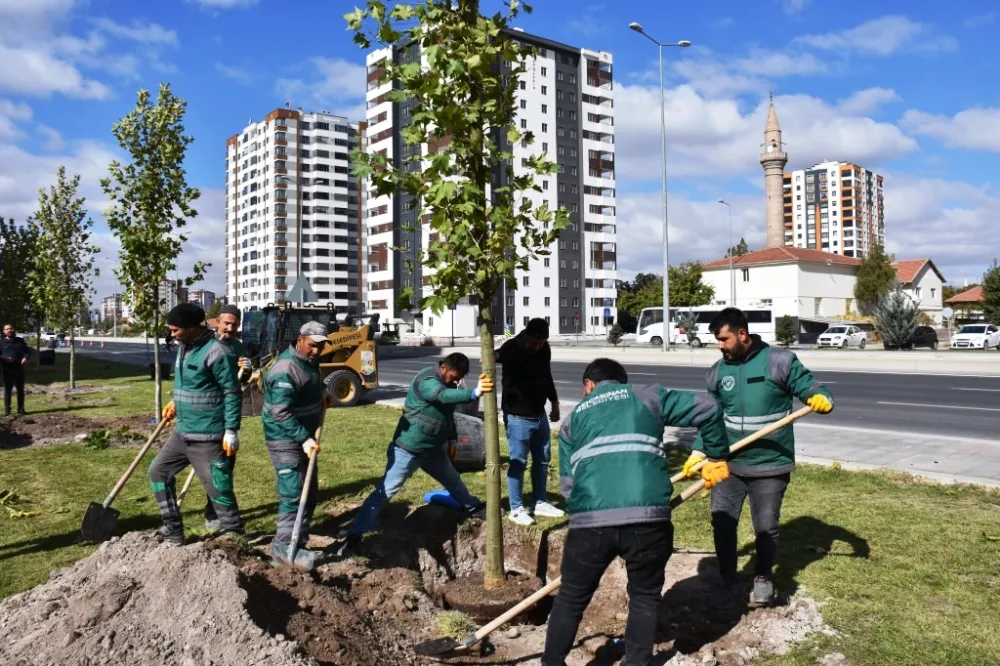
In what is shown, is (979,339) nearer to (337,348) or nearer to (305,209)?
(337,348)

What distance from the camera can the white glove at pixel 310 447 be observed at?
4.82 m

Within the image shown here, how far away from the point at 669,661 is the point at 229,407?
3.42m

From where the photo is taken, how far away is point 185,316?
17.1 feet

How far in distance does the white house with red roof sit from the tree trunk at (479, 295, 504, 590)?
2414 inches

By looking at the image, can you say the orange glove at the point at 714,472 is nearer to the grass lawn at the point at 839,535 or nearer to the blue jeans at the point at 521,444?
the grass lawn at the point at 839,535

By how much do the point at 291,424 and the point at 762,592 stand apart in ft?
10.5

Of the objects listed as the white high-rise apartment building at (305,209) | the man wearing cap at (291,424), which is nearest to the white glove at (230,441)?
the man wearing cap at (291,424)

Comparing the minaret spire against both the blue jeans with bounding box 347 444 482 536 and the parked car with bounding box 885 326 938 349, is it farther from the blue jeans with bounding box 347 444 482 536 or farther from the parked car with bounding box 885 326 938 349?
the blue jeans with bounding box 347 444 482 536

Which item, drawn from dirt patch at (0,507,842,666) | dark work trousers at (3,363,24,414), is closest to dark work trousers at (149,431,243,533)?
dirt patch at (0,507,842,666)

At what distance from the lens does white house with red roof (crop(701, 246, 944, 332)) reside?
6462cm

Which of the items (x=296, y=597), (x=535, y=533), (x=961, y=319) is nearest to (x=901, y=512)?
(x=535, y=533)

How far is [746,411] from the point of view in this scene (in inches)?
166

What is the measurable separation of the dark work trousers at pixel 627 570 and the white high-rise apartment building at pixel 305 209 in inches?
3985

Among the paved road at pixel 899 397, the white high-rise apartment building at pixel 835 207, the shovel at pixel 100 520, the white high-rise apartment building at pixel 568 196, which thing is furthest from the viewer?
the white high-rise apartment building at pixel 835 207
